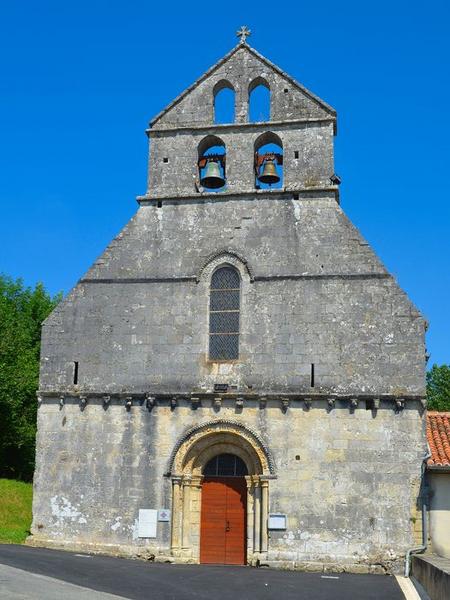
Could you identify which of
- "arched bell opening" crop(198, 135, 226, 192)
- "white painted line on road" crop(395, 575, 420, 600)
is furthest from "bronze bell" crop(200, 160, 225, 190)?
"white painted line on road" crop(395, 575, 420, 600)

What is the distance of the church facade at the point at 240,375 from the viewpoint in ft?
60.1

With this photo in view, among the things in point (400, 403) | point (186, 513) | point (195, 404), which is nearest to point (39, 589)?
point (186, 513)

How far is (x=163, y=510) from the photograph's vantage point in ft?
61.9

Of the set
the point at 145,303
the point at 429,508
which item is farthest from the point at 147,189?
the point at 429,508

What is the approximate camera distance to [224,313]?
20.0 meters

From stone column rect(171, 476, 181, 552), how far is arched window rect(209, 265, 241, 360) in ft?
10.8

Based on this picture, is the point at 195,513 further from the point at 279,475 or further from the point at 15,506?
the point at 15,506

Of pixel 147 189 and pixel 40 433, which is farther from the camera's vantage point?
pixel 147 189

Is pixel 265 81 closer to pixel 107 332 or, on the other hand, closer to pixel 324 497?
pixel 107 332

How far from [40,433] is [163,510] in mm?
3928

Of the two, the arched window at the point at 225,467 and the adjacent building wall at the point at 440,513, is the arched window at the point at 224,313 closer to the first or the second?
the arched window at the point at 225,467

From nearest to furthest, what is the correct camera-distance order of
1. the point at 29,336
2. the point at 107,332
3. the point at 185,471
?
1. the point at 185,471
2. the point at 107,332
3. the point at 29,336

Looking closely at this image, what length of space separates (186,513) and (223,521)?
38.1 inches

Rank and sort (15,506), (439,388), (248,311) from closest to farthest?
(248,311) → (15,506) → (439,388)
